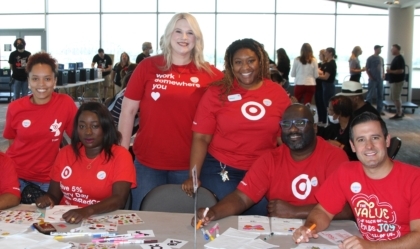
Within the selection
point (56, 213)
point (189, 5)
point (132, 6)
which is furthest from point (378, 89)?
point (56, 213)

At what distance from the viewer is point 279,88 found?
141 inches

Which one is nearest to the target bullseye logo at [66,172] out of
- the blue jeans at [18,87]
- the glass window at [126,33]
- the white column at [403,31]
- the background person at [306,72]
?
the background person at [306,72]

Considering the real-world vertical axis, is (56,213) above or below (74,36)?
below

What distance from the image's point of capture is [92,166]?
3.28 m

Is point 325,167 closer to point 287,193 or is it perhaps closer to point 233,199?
point 287,193

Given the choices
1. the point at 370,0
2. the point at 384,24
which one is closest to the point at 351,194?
the point at 370,0

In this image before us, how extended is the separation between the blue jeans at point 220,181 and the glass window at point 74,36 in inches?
626

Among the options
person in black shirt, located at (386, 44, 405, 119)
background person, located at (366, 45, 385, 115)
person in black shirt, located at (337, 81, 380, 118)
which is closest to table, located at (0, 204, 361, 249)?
person in black shirt, located at (337, 81, 380, 118)

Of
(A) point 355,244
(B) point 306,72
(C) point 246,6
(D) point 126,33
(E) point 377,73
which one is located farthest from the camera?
(D) point 126,33

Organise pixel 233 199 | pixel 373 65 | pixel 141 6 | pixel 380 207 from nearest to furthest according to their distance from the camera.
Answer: pixel 380 207 < pixel 233 199 < pixel 373 65 < pixel 141 6

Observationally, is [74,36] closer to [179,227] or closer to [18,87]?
[18,87]

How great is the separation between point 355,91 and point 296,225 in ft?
11.5

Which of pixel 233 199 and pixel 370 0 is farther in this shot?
pixel 370 0

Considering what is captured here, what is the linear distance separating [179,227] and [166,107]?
1063 mm
